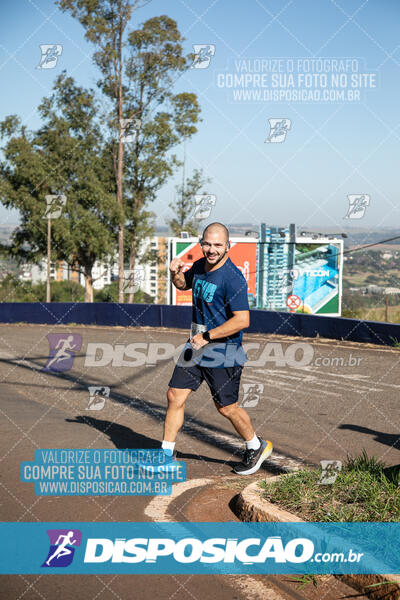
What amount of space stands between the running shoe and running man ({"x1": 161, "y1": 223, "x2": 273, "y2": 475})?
0.19 meters

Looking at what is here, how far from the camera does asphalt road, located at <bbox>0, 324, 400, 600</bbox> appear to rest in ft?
12.5

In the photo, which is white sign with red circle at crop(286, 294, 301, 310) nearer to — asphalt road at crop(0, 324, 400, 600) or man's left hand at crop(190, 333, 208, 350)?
asphalt road at crop(0, 324, 400, 600)

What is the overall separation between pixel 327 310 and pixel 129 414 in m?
30.0

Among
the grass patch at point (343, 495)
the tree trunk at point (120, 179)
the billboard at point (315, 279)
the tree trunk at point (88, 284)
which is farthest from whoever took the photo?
the tree trunk at point (88, 284)

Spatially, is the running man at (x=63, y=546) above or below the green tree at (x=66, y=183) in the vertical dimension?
below

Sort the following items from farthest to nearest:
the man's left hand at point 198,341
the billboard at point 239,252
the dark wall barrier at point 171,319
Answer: the billboard at point 239,252 < the dark wall barrier at point 171,319 < the man's left hand at point 198,341

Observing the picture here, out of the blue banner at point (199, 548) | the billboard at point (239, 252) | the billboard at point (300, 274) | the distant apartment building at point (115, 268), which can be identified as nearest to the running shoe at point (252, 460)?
the blue banner at point (199, 548)

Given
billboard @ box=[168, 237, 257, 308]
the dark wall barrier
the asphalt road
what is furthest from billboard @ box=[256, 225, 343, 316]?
the asphalt road

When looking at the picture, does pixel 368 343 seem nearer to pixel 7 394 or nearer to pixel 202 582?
pixel 7 394

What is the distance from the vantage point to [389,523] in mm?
4062

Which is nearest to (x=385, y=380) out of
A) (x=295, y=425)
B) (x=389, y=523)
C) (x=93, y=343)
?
(x=295, y=425)

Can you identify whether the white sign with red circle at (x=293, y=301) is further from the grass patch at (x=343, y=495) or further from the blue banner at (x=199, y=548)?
the blue banner at (x=199, y=548)

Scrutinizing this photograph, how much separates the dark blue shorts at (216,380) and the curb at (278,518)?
2.31 feet

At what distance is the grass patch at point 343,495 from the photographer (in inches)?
166
